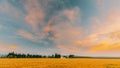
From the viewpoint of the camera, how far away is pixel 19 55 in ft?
389

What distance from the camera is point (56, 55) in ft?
412

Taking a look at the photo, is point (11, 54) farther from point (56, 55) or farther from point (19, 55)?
point (56, 55)

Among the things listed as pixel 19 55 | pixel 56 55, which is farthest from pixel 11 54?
pixel 56 55

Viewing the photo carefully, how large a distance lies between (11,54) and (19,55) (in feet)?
18.9

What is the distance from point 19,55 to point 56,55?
22059mm

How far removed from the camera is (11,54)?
12112 cm

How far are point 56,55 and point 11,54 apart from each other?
2643 centimetres
